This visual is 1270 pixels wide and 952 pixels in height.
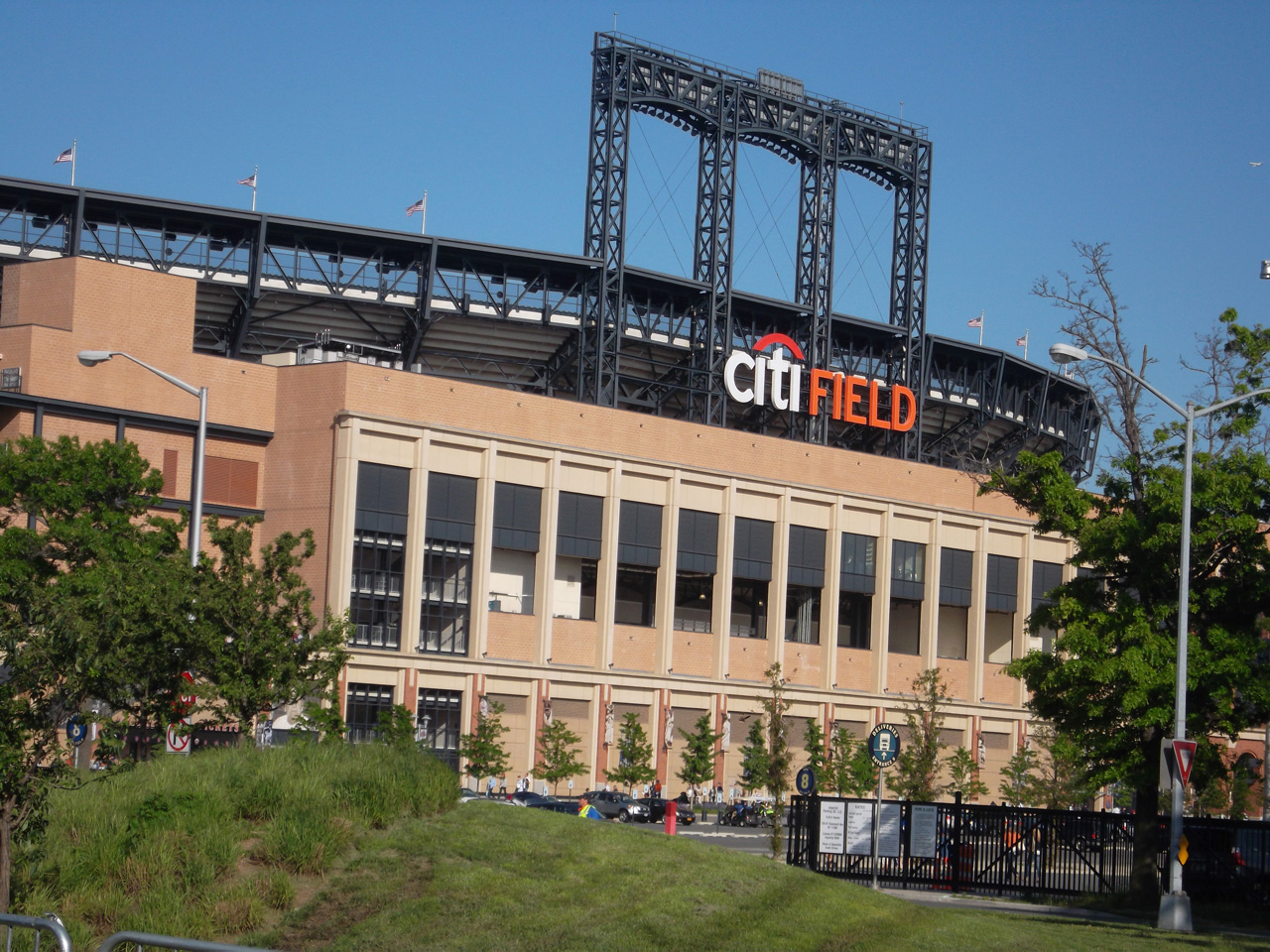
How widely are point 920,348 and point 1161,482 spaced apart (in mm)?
59468

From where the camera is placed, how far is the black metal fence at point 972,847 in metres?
32.4

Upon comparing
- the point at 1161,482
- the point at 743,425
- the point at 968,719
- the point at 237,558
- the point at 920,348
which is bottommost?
the point at 968,719

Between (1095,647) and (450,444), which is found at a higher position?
(450,444)

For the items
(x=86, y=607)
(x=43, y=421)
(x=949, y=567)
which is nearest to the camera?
(x=86, y=607)

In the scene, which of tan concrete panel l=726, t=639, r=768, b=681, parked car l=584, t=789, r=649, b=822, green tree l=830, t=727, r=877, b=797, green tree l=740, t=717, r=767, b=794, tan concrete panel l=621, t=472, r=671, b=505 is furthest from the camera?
tan concrete panel l=726, t=639, r=768, b=681

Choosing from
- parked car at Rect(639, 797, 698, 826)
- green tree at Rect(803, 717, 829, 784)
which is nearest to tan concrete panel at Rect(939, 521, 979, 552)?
green tree at Rect(803, 717, 829, 784)

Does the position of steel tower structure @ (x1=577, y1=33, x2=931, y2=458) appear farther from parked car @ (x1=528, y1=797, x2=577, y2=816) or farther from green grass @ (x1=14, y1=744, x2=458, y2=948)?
green grass @ (x1=14, y1=744, x2=458, y2=948)

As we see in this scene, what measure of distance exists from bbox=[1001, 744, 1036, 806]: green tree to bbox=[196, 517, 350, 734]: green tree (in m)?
40.4

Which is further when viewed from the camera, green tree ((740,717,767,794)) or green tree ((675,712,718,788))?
green tree ((675,712,718,788))

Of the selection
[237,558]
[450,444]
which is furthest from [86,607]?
[450,444]

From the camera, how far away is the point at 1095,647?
31125mm

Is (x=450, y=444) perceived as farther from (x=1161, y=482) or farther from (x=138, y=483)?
(x=1161, y=482)

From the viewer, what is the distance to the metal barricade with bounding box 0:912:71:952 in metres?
9.99

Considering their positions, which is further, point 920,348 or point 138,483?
point 920,348
